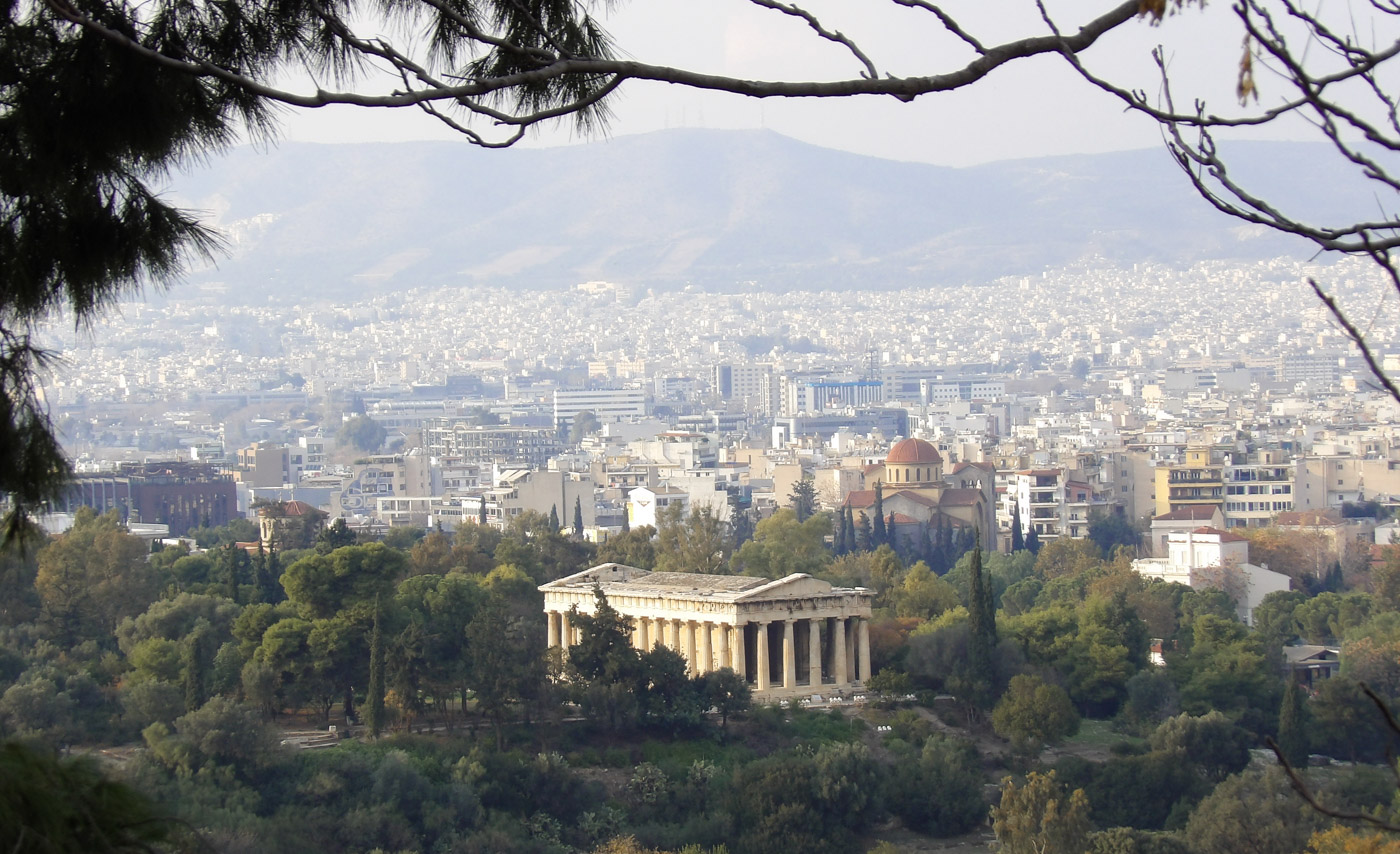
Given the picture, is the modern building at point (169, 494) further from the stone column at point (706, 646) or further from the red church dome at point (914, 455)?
the stone column at point (706, 646)

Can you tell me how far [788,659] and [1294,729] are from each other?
819cm

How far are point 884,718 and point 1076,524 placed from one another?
3910 cm

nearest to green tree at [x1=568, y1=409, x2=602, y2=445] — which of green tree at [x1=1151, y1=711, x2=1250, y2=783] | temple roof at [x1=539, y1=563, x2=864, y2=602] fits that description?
temple roof at [x1=539, y1=563, x2=864, y2=602]

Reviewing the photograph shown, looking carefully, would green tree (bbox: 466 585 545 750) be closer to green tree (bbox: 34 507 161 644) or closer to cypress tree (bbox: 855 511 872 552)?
green tree (bbox: 34 507 161 644)

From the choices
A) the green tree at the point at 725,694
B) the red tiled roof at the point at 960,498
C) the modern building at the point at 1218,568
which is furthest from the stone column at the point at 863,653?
the red tiled roof at the point at 960,498

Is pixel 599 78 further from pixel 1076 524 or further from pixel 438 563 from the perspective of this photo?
pixel 1076 524

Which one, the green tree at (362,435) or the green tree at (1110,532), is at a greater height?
the green tree at (362,435)

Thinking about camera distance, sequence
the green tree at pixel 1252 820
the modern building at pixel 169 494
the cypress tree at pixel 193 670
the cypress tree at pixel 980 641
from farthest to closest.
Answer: the modern building at pixel 169 494, the cypress tree at pixel 980 641, the cypress tree at pixel 193 670, the green tree at pixel 1252 820

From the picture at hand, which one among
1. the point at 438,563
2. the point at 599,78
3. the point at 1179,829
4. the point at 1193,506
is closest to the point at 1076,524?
the point at 1193,506

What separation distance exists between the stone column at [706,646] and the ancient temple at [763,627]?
2 cm

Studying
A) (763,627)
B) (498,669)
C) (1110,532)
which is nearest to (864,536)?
(1110,532)

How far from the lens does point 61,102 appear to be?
7.19 meters

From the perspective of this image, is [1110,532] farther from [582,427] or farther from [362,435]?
[362,435]

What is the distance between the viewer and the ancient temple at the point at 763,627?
36.8m
